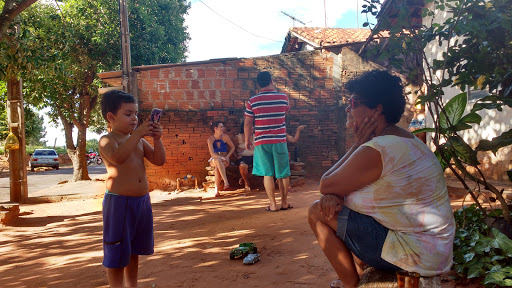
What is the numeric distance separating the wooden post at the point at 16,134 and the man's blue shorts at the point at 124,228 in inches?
312

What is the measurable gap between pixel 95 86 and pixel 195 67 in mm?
9010

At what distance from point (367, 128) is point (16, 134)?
9.35 m

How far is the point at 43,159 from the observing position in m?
28.4

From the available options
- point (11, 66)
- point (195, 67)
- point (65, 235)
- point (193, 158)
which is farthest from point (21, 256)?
point (195, 67)

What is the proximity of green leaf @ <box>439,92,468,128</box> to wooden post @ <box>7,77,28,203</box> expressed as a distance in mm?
9387

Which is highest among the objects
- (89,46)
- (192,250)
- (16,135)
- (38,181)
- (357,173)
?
(89,46)

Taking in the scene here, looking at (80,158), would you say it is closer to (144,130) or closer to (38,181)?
(38,181)

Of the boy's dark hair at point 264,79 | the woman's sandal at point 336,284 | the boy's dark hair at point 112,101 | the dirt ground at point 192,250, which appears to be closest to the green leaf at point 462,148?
the dirt ground at point 192,250

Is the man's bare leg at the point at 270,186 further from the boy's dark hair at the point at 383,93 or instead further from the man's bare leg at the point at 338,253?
the boy's dark hair at the point at 383,93

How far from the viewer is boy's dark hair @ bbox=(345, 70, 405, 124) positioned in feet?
6.71

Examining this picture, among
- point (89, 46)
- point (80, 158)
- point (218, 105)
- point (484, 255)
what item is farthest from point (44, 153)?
point (484, 255)

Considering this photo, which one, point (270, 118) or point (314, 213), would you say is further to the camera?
point (270, 118)

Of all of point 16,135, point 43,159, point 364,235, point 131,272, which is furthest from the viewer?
point 43,159

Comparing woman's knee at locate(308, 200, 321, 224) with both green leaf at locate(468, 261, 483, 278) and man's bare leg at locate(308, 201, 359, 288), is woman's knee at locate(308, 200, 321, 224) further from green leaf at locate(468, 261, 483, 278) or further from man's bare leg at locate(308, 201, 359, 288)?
green leaf at locate(468, 261, 483, 278)
